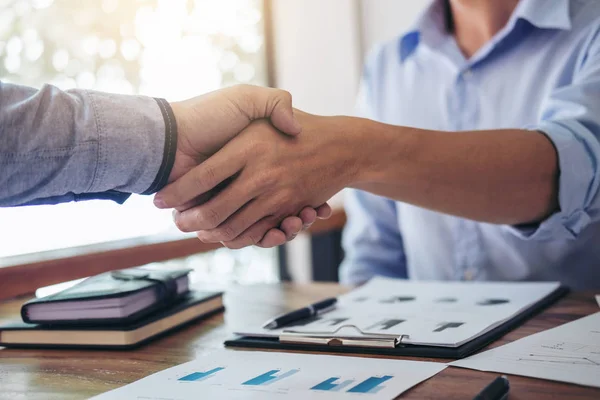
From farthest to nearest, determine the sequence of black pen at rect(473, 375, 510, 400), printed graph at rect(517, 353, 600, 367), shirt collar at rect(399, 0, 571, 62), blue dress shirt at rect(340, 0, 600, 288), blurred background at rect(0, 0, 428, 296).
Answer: blurred background at rect(0, 0, 428, 296) < shirt collar at rect(399, 0, 571, 62) < blue dress shirt at rect(340, 0, 600, 288) < printed graph at rect(517, 353, 600, 367) < black pen at rect(473, 375, 510, 400)

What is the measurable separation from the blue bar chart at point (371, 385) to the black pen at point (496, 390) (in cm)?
11

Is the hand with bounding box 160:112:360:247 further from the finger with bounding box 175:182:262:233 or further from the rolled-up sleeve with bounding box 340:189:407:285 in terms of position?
the rolled-up sleeve with bounding box 340:189:407:285

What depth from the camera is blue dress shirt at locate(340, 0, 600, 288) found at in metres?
1.11

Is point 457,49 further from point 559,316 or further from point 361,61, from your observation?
point 361,61

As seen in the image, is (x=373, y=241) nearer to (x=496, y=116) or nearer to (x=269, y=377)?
(x=496, y=116)

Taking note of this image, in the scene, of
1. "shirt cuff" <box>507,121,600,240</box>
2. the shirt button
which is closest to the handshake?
"shirt cuff" <box>507,121,600,240</box>

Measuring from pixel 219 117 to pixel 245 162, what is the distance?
76 mm

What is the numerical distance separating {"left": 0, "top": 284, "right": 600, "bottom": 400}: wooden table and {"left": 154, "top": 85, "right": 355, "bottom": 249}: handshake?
16 cm

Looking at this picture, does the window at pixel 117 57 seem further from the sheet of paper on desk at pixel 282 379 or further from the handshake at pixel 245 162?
the sheet of paper on desk at pixel 282 379

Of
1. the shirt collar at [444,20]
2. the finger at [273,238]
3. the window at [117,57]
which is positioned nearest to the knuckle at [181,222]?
the finger at [273,238]

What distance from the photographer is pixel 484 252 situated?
4.79 ft

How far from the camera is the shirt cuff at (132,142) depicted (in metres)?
0.85

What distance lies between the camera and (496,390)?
1.91ft

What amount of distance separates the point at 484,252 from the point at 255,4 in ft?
6.11
